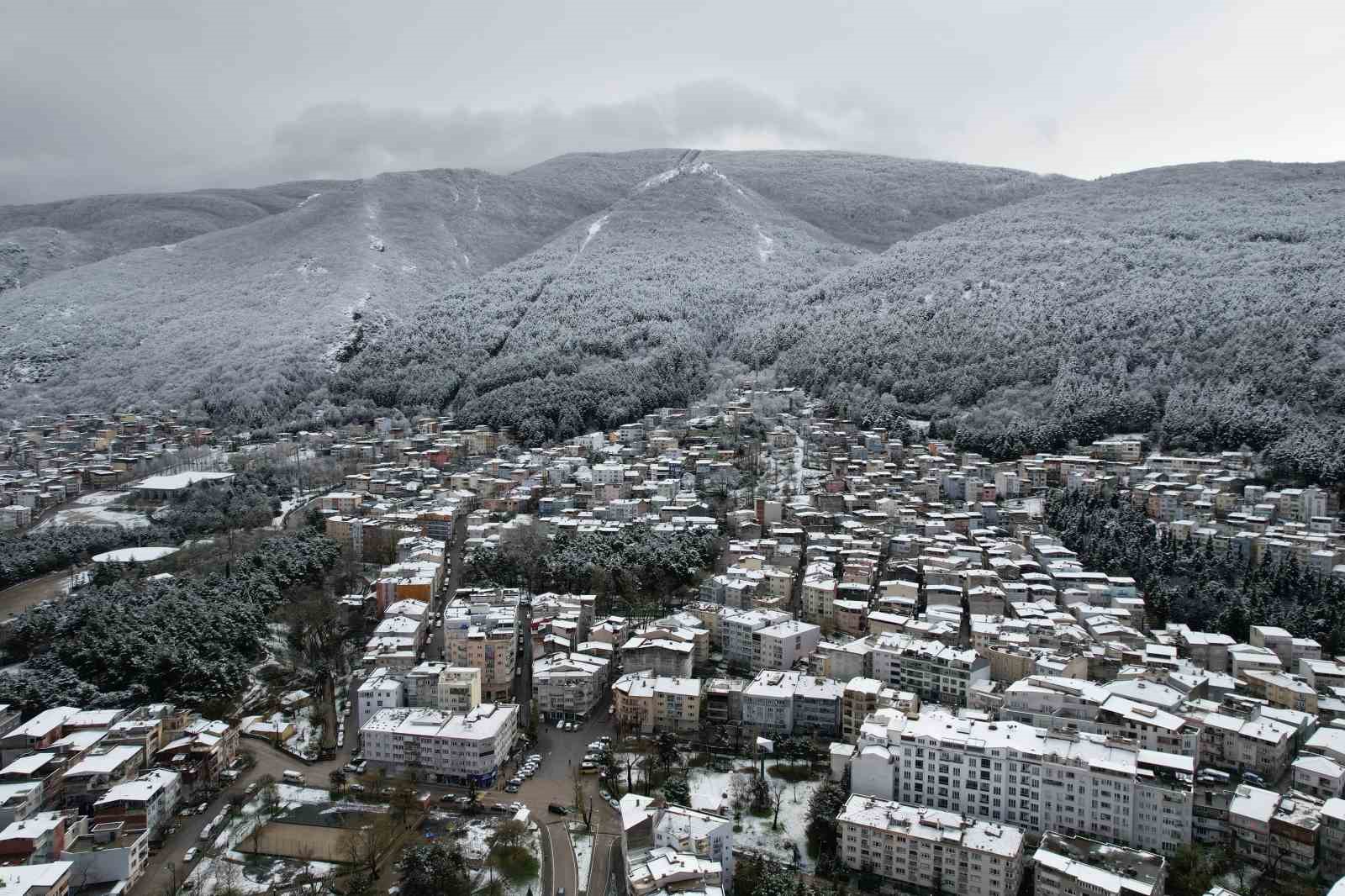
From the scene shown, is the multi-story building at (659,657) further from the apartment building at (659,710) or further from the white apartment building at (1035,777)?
the white apartment building at (1035,777)

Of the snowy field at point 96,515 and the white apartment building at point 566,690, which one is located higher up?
the snowy field at point 96,515

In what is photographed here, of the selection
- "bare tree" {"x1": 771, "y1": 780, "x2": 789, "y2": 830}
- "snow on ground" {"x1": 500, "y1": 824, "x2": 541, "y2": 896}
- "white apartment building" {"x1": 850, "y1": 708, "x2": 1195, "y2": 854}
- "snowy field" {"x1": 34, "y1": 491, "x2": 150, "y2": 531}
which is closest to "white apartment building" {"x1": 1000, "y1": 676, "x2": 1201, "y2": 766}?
"white apartment building" {"x1": 850, "y1": 708, "x2": 1195, "y2": 854}

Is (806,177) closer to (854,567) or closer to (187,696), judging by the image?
(854,567)

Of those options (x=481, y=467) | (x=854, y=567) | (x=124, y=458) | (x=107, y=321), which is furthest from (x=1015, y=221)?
(x=107, y=321)

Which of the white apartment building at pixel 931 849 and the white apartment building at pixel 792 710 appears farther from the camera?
the white apartment building at pixel 792 710

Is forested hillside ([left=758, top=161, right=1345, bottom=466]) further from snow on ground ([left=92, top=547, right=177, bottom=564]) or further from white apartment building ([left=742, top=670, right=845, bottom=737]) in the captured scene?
snow on ground ([left=92, top=547, right=177, bottom=564])

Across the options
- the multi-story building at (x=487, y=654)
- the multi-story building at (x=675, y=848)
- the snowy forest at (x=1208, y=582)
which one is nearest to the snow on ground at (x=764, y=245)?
the snowy forest at (x=1208, y=582)

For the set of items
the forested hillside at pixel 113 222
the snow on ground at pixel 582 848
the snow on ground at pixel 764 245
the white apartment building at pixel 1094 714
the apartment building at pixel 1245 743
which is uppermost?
the forested hillside at pixel 113 222
